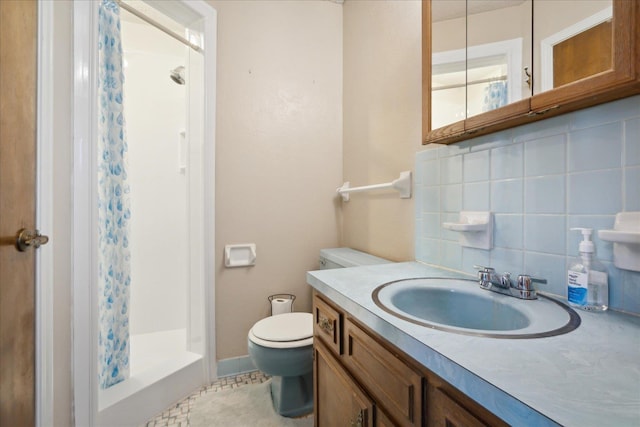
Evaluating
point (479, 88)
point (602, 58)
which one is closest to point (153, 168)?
point (479, 88)

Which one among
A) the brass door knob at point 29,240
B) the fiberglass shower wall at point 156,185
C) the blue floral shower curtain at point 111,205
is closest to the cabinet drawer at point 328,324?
the brass door knob at point 29,240

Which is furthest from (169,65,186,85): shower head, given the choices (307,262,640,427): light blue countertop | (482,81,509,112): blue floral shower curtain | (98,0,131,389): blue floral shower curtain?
(307,262,640,427): light blue countertop

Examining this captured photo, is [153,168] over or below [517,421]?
over

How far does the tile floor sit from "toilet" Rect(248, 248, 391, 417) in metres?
0.25

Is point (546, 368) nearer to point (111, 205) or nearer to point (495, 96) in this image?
point (495, 96)

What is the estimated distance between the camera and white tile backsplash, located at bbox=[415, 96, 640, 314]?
0.62 metres

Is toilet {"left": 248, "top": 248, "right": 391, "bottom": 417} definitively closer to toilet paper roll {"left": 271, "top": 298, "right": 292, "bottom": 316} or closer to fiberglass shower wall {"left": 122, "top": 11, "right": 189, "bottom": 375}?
toilet paper roll {"left": 271, "top": 298, "right": 292, "bottom": 316}

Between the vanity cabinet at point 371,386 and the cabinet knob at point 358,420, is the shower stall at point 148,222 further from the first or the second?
the cabinet knob at point 358,420

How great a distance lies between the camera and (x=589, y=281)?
65cm

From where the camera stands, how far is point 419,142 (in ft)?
4.15

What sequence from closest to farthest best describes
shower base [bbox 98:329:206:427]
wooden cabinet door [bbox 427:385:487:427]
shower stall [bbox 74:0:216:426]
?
wooden cabinet door [bbox 427:385:487:427] < shower stall [bbox 74:0:216:426] < shower base [bbox 98:329:206:427]

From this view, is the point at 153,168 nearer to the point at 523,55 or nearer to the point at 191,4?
the point at 191,4

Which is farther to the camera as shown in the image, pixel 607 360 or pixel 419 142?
pixel 419 142

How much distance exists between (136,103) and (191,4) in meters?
1.00
